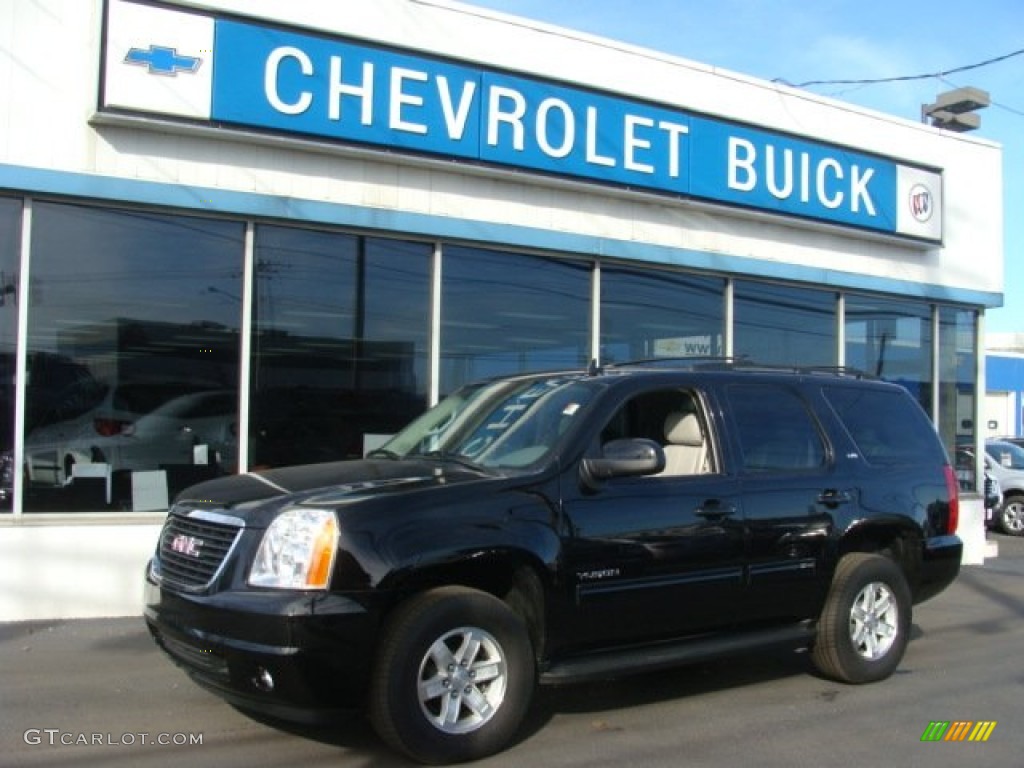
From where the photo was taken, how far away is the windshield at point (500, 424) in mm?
5348

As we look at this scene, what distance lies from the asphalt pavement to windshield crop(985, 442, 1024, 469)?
39.1ft

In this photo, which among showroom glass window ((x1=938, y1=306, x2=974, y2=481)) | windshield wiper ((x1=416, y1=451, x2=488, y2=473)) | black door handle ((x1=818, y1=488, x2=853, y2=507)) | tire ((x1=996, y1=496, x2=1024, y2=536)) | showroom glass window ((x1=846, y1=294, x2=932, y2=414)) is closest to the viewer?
windshield wiper ((x1=416, y1=451, x2=488, y2=473))

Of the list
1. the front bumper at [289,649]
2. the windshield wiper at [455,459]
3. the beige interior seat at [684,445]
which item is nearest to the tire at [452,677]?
the front bumper at [289,649]

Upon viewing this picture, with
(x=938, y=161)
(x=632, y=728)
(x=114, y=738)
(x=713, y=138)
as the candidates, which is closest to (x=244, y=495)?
(x=114, y=738)

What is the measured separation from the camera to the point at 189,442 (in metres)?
8.52

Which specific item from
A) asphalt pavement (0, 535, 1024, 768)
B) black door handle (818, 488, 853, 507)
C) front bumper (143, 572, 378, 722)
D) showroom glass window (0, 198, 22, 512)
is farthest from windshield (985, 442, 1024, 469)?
front bumper (143, 572, 378, 722)

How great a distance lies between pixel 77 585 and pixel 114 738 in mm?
3227

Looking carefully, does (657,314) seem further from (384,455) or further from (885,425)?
(384,455)

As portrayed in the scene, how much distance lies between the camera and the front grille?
4.71 metres

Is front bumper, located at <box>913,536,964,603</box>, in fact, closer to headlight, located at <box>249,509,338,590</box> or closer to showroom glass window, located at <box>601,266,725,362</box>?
headlight, located at <box>249,509,338,590</box>

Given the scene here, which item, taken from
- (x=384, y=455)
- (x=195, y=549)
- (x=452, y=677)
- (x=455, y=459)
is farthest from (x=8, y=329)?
(x=452, y=677)

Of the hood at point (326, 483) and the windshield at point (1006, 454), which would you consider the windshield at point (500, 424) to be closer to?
the hood at point (326, 483)

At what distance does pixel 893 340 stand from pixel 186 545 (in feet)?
34.6

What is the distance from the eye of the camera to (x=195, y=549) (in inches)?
192
